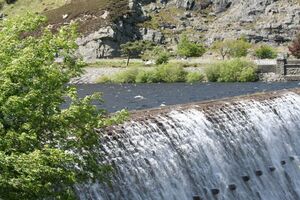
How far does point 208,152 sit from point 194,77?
239 ft

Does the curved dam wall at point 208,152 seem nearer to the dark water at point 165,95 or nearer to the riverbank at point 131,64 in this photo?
the dark water at point 165,95

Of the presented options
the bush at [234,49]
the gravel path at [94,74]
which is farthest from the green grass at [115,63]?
the bush at [234,49]

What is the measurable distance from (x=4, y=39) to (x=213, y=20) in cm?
15925

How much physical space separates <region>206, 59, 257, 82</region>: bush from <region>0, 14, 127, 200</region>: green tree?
79882 millimetres

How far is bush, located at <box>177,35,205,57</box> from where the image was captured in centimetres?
14375

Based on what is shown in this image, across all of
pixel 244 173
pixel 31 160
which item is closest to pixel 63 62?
pixel 31 160

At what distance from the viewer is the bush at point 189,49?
144 m

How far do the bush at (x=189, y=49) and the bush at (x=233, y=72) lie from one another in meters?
46.8

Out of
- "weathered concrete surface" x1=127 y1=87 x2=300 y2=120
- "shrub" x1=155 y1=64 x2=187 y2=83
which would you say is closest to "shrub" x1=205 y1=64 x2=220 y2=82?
"shrub" x1=155 y1=64 x2=187 y2=83

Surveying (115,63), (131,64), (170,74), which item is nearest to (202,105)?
(170,74)

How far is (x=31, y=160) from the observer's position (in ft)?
40.1

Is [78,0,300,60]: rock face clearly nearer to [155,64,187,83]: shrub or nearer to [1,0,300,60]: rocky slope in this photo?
[1,0,300,60]: rocky slope

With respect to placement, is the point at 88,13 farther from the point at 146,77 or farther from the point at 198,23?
the point at 146,77

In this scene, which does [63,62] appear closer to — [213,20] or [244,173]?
[244,173]
